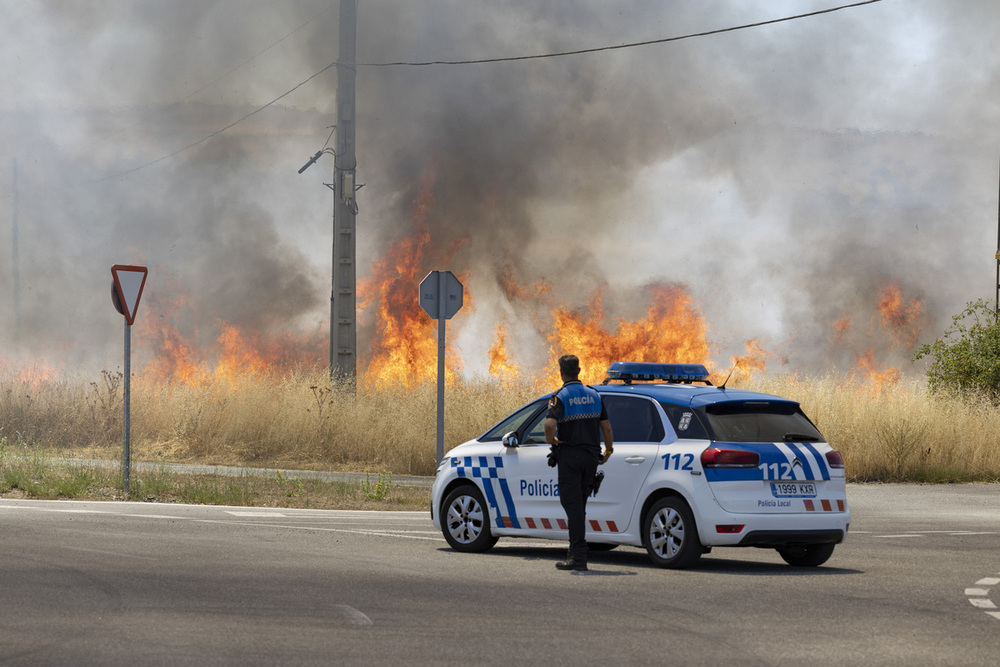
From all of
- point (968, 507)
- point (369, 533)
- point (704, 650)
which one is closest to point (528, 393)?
point (968, 507)

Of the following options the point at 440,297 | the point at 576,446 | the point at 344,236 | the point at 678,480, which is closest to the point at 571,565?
the point at 576,446

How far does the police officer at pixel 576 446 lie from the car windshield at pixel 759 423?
922mm

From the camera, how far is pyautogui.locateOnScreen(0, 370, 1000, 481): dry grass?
22453 mm

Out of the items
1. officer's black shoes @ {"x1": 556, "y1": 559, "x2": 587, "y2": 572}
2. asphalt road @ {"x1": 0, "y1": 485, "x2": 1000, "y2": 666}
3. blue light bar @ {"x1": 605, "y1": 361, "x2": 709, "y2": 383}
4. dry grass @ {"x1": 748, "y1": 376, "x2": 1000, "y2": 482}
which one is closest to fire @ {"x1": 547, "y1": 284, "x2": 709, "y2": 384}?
dry grass @ {"x1": 748, "y1": 376, "x2": 1000, "y2": 482}

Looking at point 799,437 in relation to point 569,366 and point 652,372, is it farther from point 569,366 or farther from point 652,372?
point 569,366

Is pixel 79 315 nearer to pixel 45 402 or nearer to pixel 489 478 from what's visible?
pixel 45 402

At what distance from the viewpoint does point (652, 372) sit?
11539mm

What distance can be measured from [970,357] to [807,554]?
58.1 feet

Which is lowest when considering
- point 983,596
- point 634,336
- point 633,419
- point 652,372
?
point 983,596

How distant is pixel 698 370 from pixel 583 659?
A: 18.1 ft

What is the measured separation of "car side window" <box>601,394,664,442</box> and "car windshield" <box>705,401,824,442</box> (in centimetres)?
49

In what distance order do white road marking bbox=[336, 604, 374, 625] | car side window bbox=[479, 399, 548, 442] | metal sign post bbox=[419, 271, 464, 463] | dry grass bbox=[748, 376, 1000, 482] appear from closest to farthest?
white road marking bbox=[336, 604, 374, 625], car side window bbox=[479, 399, 548, 442], metal sign post bbox=[419, 271, 464, 463], dry grass bbox=[748, 376, 1000, 482]

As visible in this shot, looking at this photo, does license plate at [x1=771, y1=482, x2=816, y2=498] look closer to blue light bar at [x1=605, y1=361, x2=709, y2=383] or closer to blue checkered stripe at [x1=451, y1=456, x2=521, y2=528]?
blue light bar at [x1=605, y1=361, x2=709, y2=383]

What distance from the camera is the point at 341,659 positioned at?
21.7ft
